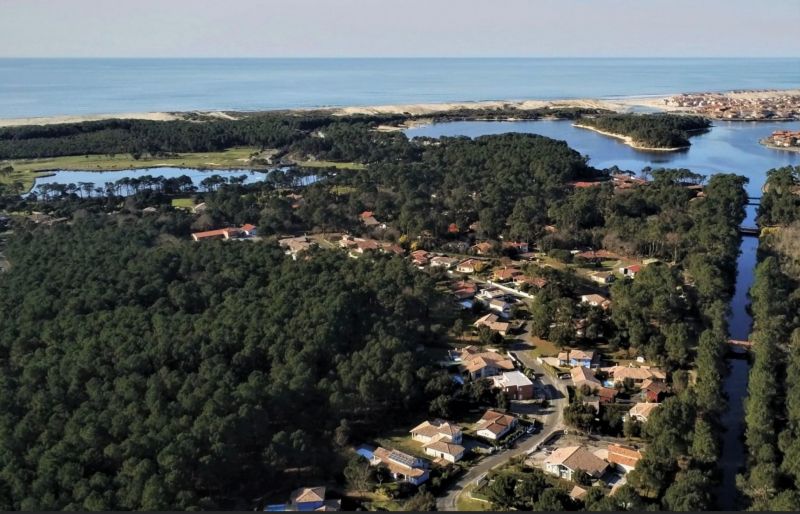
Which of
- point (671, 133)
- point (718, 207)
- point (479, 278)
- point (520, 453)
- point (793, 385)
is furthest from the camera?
point (671, 133)

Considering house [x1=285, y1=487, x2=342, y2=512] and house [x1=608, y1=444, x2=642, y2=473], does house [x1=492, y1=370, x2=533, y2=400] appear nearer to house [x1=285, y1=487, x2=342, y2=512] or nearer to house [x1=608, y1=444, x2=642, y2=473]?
house [x1=608, y1=444, x2=642, y2=473]

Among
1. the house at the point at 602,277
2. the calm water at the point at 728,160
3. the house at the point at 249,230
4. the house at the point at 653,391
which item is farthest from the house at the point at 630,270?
the house at the point at 249,230

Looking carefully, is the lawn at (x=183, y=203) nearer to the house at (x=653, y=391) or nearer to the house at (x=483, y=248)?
the house at (x=483, y=248)

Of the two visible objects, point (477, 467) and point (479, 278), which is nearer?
point (477, 467)

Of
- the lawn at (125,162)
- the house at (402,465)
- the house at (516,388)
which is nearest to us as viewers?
the house at (402,465)

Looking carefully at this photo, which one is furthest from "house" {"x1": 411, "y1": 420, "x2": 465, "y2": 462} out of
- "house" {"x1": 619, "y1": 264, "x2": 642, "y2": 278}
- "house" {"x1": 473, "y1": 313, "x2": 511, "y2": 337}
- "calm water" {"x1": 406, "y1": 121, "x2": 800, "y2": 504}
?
"house" {"x1": 619, "y1": 264, "x2": 642, "y2": 278}

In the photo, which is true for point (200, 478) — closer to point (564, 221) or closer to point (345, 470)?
point (345, 470)

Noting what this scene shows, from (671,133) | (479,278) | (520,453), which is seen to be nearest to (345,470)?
(520,453)
